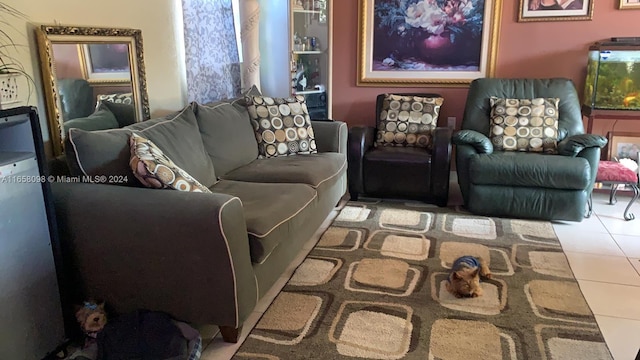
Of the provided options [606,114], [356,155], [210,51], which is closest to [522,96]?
[606,114]

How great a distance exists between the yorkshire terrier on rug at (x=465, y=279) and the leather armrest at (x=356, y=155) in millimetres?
1439

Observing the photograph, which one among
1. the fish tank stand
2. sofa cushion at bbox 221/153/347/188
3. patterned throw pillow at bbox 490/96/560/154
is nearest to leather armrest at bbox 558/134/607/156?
patterned throw pillow at bbox 490/96/560/154

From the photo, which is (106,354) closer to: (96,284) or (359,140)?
(96,284)

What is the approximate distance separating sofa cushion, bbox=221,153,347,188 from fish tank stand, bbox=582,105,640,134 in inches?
80.1

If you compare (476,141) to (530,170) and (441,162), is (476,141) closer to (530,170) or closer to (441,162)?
(441,162)

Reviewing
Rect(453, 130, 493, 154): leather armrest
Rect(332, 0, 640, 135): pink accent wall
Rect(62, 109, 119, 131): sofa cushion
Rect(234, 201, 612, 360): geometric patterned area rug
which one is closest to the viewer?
Rect(234, 201, 612, 360): geometric patterned area rug

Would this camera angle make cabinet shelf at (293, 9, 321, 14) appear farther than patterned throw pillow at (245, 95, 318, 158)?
Yes

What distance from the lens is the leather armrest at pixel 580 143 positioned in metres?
3.44

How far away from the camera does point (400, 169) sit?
12.7 feet

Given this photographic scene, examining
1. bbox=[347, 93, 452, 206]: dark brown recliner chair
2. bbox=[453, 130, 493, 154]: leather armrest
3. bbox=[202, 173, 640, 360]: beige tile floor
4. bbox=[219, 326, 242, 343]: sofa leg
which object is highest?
bbox=[453, 130, 493, 154]: leather armrest

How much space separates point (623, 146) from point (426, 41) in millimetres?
1837

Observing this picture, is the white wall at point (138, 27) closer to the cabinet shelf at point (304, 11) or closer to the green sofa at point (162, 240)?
the green sofa at point (162, 240)

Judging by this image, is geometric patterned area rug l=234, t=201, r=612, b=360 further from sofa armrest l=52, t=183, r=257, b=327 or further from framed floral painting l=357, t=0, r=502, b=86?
framed floral painting l=357, t=0, r=502, b=86

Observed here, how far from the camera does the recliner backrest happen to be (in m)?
3.92
